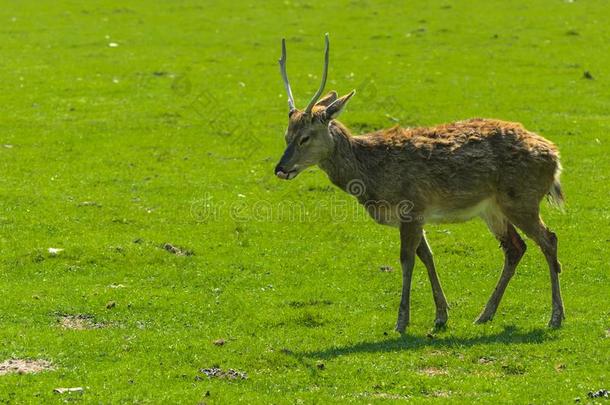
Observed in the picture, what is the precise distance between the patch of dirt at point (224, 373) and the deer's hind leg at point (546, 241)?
4.99 metres

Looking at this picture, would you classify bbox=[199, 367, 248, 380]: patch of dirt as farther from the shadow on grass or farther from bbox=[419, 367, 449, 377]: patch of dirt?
bbox=[419, 367, 449, 377]: patch of dirt

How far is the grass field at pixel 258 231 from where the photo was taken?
504 inches

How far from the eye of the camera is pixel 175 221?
67.9 ft

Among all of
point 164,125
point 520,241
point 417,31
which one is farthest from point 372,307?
point 417,31

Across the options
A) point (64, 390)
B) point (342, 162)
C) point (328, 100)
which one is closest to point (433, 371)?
point (342, 162)

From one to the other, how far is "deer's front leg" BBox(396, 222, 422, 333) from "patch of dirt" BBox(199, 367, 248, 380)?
2972 millimetres

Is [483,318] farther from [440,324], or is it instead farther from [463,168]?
[463,168]

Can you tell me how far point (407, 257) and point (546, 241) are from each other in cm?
222

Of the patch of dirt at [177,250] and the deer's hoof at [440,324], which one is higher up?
the deer's hoof at [440,324]

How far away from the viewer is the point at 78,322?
15141 mm

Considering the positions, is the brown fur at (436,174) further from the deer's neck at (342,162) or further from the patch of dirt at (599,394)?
the patch of dirt at (599,394)

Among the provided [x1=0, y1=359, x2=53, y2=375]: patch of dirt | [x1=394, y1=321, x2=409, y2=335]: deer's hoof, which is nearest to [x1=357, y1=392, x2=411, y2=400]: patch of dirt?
[x1=394, y1=321, x2=409, y2=335]: deer's hoof

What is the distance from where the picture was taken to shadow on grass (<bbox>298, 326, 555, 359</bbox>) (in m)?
13.6

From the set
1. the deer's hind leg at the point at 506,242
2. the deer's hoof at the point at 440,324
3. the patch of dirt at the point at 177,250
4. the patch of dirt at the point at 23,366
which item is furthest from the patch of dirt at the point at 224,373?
the patch of dirt at the point at 177,250
